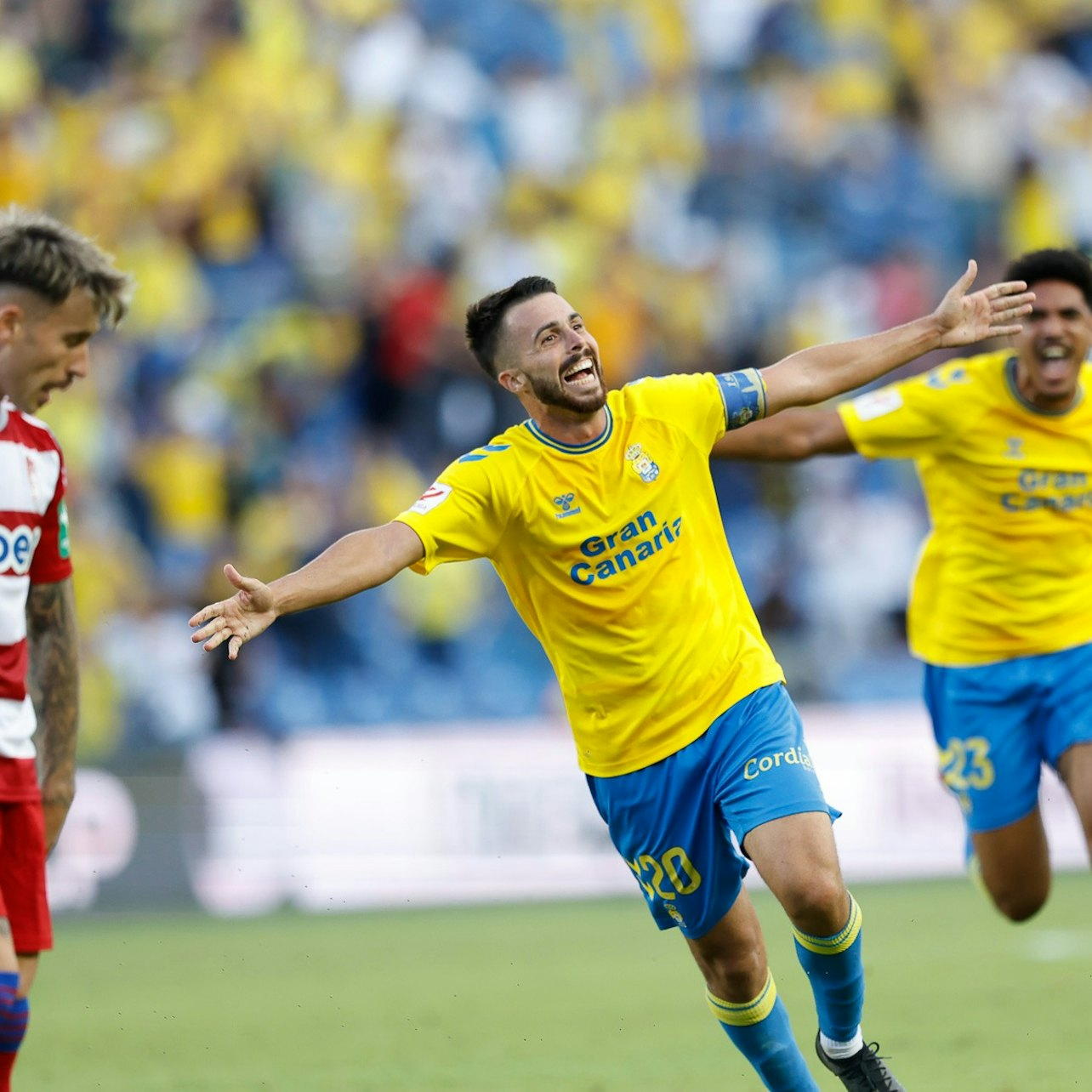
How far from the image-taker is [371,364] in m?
16.0

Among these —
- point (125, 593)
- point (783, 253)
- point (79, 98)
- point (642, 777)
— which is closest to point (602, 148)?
point (783, 253)

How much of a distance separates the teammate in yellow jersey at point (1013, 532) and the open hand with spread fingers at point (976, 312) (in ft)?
3.75

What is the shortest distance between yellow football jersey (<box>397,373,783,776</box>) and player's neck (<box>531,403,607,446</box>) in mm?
28

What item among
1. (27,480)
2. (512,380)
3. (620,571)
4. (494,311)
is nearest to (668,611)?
(620,571)

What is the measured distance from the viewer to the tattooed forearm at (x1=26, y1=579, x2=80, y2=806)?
216 inches

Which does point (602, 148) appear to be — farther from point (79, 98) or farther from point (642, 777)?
point (642, 777)

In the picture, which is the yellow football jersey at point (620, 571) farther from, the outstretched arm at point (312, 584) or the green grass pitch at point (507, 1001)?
the green grass pitch at point (507, 1001)

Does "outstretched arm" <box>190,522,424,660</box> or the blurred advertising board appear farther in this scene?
the blurred advertising board

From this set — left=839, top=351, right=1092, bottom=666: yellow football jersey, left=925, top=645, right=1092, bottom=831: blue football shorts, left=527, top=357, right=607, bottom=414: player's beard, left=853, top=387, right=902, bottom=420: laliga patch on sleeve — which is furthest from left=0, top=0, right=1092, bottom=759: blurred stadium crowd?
left=527, top=357, right=607, bottom=414: player's beard

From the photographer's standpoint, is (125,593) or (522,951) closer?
(522,951)

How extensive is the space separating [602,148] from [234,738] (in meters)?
7.03

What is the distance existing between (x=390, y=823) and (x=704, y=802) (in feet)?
25.3

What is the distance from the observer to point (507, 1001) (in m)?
9.61

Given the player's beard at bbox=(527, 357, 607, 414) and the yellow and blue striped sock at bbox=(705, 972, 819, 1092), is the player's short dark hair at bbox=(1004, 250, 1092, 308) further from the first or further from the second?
the yellow and blue striped sock at bbox=(705, 972, 819, 1092)
